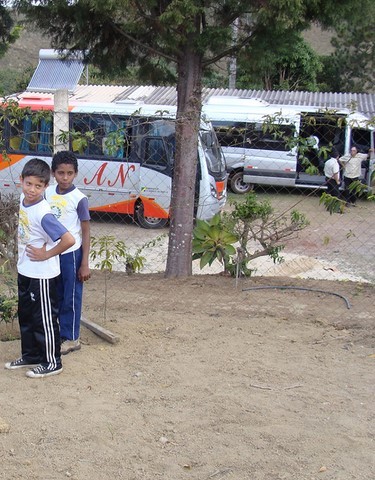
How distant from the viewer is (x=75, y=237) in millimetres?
4852

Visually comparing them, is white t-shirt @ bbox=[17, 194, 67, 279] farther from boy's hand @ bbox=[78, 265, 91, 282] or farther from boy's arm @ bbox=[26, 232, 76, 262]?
boy's hand @ bbox=[78, 265, 91, 282]

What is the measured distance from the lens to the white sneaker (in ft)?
16.3

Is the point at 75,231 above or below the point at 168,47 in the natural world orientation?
below

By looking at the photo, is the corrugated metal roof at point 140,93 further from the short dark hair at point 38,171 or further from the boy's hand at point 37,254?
the boy's hand at point 37,254

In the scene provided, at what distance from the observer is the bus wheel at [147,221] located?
12.8 metres

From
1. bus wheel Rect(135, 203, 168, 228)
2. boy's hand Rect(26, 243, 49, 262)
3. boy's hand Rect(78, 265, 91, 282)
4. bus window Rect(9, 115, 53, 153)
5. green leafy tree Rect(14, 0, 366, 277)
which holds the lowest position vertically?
bus wheel Rect(135, 203, 168, 228)

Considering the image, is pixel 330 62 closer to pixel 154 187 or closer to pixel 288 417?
pixel 154 187

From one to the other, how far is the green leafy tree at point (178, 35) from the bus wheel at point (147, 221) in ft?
17.1

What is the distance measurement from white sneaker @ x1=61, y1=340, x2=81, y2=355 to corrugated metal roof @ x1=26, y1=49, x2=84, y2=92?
594 inches

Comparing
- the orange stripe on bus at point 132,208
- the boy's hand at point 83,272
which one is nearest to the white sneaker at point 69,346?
the boy's hand at point 83,272

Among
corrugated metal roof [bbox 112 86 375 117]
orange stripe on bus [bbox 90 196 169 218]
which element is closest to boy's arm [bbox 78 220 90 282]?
orange stripe on bus [bbox 90 196 169 218]

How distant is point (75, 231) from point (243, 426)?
1.80 meters

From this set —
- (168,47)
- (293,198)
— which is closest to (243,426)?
(168,47)

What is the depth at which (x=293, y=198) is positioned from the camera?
1730cm
